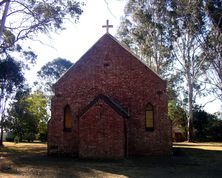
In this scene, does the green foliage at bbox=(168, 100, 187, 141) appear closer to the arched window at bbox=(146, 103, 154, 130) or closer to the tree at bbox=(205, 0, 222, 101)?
the tree at bbox=(205, 0, 222, 101)

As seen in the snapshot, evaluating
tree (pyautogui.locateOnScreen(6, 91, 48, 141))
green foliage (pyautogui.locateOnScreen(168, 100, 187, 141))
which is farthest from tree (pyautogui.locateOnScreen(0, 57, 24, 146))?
green foliage (pyautogui.locateOnScreen(168, 100, 187, 141))

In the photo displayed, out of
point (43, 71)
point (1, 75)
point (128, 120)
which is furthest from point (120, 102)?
point (43, 71)

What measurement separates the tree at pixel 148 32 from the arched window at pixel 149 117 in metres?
17.4

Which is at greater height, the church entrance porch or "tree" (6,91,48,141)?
"tree" (6,91,48,141)

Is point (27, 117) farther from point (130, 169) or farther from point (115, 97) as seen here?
point (130, 169)

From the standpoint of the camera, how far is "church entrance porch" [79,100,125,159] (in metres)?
23.4

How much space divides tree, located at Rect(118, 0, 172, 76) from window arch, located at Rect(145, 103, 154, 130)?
17348 millimetres

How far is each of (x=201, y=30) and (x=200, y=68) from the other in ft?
18.9

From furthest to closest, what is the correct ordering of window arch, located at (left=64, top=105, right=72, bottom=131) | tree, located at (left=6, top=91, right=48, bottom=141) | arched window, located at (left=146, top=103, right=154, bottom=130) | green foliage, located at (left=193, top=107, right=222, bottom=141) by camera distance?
1. green foliage, located at (left=193, top=107, right=222, bottom=141)
2. tree, located at (left=6, top=91, right=48, bottom=141)
3. window arch, located at (left=64, top=105, right=72, bottom=131)
4. arched window, located at (left=146, top=103, right=154, bottom=130)

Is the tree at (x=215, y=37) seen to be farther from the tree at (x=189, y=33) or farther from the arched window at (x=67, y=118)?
the arched window at (x=67, y=118)

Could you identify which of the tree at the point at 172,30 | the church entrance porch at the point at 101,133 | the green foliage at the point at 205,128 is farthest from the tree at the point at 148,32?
the church entrance porch at the point at 101,133

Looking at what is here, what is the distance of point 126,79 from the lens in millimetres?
26906

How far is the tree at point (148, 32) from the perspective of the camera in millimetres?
41688

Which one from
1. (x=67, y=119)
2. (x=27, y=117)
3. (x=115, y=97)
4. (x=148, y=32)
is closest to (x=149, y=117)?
(x=115, y=97)
